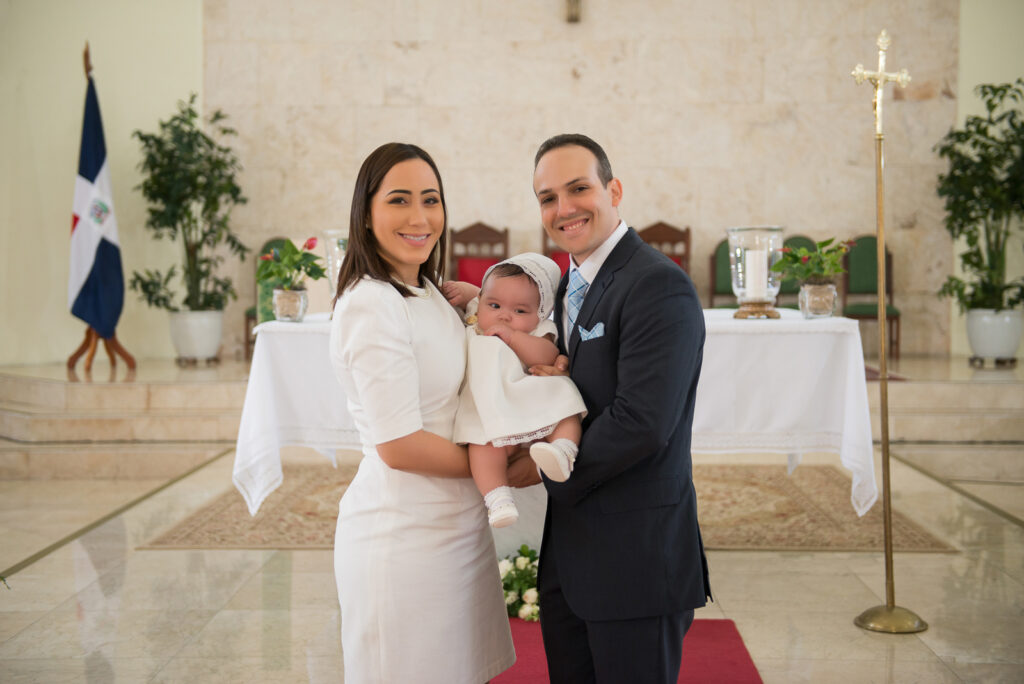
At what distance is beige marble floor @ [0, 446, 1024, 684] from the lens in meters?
2.83

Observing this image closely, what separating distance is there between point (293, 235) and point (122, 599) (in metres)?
5.67

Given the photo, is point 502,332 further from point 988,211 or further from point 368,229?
point 988,211

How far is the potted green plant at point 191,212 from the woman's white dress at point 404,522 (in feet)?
21.9

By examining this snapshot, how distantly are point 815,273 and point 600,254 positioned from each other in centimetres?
195

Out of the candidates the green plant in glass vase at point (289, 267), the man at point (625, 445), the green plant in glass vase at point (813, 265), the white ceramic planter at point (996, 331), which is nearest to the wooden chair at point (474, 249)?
the white ceramic planter at point (996, 331)

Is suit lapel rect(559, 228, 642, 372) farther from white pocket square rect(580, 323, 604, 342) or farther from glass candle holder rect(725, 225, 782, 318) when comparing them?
glass candle holder rect(725, 225, 782, 318)

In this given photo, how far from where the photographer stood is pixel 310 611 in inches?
131

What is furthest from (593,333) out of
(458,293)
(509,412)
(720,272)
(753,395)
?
(720,272)

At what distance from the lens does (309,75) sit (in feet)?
28.1

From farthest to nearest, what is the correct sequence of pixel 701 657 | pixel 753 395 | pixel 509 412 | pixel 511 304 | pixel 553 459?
pixel 753 395
pixel 701 657
pixel 511 304
pixel 509 412
pixel 553 459

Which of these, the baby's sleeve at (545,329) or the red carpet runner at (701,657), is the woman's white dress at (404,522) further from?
the red carpet runner at (701,657)

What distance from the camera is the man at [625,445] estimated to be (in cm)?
160

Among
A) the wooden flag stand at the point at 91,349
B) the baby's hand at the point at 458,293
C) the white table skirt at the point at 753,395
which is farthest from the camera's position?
the wooden flag stand at the point at 91,349

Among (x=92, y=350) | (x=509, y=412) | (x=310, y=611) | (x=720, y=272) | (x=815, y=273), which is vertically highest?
(x=720, y=272)
